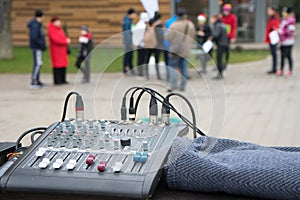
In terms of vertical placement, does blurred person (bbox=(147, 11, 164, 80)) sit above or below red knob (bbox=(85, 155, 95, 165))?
above

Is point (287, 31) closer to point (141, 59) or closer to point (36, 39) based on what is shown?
point (36, 39)

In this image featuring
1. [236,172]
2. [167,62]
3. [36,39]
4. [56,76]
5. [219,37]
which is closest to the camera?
[236,172]

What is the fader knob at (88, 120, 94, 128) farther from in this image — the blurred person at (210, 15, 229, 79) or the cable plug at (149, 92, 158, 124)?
the blurred person at (210, 15, 229, 79)

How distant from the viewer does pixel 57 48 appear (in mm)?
9367

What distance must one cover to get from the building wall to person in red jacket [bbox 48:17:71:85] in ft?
22.9

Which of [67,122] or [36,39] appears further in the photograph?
[36,39]

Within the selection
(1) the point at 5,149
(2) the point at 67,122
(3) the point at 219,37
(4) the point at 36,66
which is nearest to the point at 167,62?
(2) the point at 67,122

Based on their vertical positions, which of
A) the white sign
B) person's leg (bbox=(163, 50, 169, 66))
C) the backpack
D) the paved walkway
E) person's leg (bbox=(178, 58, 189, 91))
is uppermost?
the white sign

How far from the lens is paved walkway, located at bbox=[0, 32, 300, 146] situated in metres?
2.04

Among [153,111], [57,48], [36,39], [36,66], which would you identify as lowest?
[36,66]

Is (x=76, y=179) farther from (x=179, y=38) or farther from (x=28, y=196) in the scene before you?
(x=179, y=38)

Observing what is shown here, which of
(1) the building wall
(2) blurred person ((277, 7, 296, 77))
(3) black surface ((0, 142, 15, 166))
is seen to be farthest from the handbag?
(1) the building wall

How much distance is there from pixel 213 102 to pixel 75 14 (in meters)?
15.9

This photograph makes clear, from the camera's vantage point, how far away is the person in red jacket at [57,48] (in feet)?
30.2
